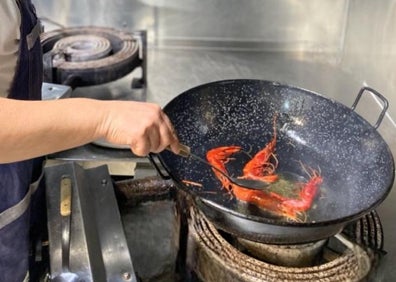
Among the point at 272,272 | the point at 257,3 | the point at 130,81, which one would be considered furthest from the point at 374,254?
the point at 257,3

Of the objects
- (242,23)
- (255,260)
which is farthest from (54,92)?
(242,23)

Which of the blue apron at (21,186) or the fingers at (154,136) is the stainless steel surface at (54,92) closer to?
the blue apron at (21,186)

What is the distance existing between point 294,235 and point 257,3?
1122mm

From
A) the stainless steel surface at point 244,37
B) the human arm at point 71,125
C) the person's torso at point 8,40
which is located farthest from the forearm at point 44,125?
the stainless steel surface at point 244,37

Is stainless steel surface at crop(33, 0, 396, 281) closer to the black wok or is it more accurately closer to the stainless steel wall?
the stainless steel wall

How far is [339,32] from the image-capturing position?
5.24ft

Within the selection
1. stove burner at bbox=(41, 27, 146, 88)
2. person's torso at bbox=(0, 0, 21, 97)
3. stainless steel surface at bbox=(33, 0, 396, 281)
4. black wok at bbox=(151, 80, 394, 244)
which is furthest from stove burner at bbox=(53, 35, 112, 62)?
person's torso at bbox=(0, 0, 21, 97)

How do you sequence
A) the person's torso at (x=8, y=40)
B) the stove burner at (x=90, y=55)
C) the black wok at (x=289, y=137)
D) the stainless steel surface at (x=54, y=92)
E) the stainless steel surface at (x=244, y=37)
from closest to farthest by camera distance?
the person's torso at (x=8, y=40) → the black wok at (x=289, y=137) → the stainless steel surface at (x=54, y=92) → the stove burner at (x=90, y=55) → the stainless steel surface at (x=244, y=37)

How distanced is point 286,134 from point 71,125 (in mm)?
492

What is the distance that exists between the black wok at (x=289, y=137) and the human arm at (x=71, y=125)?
13cm

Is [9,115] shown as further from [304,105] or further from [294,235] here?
[304,105]

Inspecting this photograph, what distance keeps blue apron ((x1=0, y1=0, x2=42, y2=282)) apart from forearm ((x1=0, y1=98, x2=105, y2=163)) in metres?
0.18

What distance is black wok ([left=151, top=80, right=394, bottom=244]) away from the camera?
0.74 m

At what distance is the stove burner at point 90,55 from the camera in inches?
45.5
